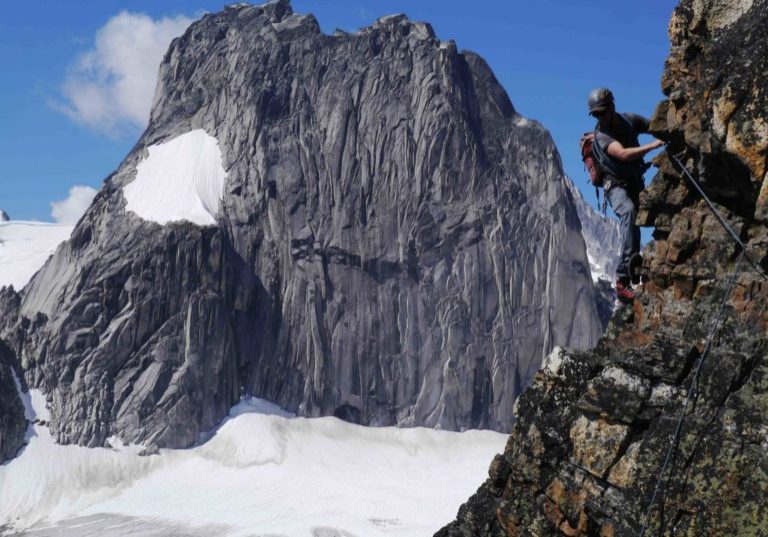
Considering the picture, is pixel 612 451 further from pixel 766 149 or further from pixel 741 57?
pixel 741 57

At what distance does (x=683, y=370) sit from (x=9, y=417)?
429 feet

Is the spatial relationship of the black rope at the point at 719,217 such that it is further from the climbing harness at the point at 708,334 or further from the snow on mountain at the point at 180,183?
the snow on mountain at the point at 180,183

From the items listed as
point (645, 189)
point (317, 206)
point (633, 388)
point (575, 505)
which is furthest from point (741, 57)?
point (317, 206)

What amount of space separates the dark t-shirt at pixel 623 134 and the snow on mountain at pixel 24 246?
468ft

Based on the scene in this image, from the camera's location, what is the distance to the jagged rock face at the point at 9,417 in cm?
12988

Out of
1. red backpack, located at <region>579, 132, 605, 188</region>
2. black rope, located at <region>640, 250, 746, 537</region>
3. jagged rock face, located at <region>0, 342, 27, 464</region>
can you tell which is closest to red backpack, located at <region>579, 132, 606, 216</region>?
red backpack, located at <region>579, 132, 605, 188</region>

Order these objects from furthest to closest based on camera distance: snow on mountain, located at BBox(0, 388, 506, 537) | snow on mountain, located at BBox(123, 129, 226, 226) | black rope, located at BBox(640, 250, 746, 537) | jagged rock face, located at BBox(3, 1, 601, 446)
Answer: snow on mountain, located at BBox(123, 129, 226, 226)
jagged rock face, located at BBox(3, 1, 601, 446)
snow on mountain, located at BBox(0, 388, 506, 537)
black rope, located at BBox(640, 250, 746, 537)

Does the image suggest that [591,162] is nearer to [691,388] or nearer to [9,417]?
[691,388]

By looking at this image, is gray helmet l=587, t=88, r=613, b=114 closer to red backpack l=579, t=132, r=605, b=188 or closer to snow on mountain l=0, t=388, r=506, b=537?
red backpack l=579, t=132, r=605, b=188

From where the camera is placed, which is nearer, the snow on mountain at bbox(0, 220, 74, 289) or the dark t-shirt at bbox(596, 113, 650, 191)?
the dark t-shirt at bbox(596, 113, 650, 191)

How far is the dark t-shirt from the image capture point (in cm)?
1609

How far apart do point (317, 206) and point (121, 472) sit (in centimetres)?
4894

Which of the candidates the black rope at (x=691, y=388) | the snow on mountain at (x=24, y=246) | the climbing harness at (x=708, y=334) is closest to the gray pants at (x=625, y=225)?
the climbing harness at (x=708, y=334)

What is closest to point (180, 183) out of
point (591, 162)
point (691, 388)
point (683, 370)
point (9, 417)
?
point (9, 417)
